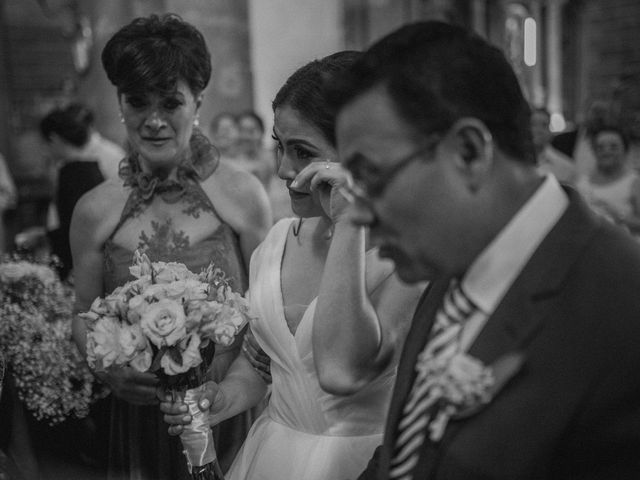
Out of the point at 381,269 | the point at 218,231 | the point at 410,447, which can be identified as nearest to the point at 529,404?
the point at 410,447

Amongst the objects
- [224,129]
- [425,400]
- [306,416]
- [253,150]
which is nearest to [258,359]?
[306,416]

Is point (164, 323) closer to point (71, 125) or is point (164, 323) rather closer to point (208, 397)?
point (208, 397)

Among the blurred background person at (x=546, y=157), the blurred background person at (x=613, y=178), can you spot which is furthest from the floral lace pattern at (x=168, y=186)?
the blurred background person at (x=546, y=157)

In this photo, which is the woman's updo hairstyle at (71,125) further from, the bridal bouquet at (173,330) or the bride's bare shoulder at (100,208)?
the bridal bouquet at (173,330)

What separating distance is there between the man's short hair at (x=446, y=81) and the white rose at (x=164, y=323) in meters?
0.80

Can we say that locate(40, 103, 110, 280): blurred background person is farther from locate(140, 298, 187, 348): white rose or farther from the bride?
locate(140, 298, 187, 348): white rose

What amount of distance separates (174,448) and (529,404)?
67.5 inches

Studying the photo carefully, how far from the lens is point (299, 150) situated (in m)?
2.02

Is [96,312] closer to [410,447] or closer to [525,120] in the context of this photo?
[410,447]

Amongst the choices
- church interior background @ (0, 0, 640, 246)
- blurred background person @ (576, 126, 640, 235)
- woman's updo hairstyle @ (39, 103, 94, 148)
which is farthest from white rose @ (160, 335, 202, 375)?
blurred background person @ (576, 126, 640, 235)

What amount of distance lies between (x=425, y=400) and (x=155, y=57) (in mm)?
1664

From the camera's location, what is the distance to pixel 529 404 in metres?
1.17

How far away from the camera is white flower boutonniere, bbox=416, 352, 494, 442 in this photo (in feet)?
3.86

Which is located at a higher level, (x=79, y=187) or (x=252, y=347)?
(x=252, y=347)
